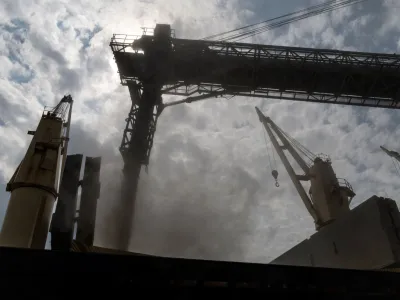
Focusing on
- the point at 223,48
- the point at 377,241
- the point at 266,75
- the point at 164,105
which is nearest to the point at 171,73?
the point at 164,105

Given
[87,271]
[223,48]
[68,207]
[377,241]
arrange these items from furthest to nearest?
1. [223,48]
2. [377,241]
3. [68,207]
4. [87,271]

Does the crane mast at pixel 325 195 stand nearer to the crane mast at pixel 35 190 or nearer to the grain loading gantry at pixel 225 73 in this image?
the grain loading gantry at pixel 225 73

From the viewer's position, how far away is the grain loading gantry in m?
17.4

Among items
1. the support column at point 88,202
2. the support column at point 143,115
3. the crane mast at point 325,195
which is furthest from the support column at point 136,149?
the crane mast at point 325,195

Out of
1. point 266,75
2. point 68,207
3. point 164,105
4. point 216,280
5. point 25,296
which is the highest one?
point 266,75

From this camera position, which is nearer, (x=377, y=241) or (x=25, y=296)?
(x=25, y=296)

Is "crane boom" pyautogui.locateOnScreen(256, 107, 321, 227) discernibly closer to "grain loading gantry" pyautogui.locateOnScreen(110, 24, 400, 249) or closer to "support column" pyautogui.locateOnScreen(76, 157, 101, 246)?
"grain loading gantry" pyautogui.locateOnScreen(110, 24, 400, 249)

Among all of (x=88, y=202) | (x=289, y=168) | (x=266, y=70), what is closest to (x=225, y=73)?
(x=266, y=70)

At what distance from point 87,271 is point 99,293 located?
19.7 inches

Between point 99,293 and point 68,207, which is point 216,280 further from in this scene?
Result: point 68,207

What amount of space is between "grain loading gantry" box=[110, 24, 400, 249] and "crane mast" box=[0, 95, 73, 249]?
554 cm

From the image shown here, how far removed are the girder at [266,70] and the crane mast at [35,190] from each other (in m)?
7.52

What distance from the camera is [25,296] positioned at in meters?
6.02

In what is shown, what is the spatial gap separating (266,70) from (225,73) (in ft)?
7.79
